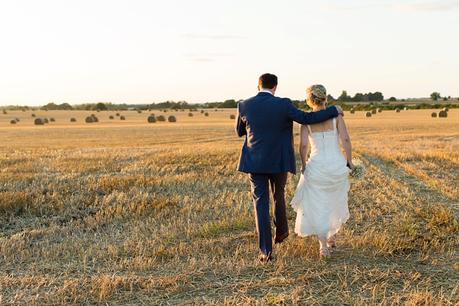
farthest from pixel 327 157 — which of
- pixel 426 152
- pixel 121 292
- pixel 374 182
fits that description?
pixel 426 152

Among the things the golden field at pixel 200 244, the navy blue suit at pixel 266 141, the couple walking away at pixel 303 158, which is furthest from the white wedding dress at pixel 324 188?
the golden field at pixel 200 244

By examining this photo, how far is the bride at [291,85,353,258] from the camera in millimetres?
6570

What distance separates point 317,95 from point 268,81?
593 millimetres

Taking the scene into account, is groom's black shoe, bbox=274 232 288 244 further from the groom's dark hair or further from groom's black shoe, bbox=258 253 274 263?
the groom's dark hair

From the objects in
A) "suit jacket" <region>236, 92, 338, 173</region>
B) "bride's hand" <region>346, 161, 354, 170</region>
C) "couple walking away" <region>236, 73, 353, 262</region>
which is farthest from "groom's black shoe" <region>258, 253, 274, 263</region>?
"bride's hand" <region>346, 161, 354, 170</region>

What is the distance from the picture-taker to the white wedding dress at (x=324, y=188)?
657 centimetres

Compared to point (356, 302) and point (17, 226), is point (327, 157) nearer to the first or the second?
point (356, 302)

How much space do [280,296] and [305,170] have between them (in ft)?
6.29

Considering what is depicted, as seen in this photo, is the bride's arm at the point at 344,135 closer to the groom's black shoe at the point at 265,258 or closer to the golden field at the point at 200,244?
the golden field at the point at 200,244

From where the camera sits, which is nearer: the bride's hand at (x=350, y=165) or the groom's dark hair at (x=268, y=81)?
the groom's dark hair at (x=268, y=81)

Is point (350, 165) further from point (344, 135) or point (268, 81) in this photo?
point (268, 81)

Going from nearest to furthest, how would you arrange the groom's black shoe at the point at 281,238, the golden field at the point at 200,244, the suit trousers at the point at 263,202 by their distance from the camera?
the golden field at the point at 200,244 < the suit trousers at the point at 263,202 < the groom's black shoe at the point at 281,238

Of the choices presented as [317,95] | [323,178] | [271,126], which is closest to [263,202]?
[323,178]

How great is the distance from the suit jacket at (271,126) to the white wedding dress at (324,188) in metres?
0.30
